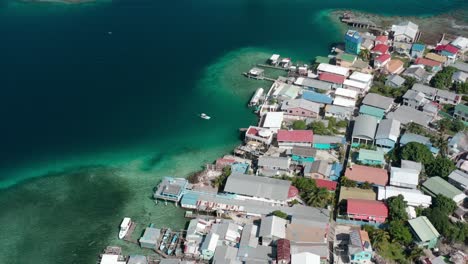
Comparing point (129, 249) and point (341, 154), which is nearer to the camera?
point (129, 249)

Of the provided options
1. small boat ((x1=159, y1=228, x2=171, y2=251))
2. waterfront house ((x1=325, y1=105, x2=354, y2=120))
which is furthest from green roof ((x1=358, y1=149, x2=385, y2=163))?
small boat ((x1=159, y1=228, x2=171, y2=251))

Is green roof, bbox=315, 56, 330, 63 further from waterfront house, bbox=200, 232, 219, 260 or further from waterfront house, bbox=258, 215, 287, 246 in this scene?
waterfront house, bbox=200, 232, 219, 260

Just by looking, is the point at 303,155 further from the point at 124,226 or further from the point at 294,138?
the point at 124,226

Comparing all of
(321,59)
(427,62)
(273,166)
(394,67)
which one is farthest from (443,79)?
(273,166)

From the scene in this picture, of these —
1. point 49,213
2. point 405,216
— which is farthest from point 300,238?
point 49,213

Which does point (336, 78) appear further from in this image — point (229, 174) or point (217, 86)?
point (229, 174)

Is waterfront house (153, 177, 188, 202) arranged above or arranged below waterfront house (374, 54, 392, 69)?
below
